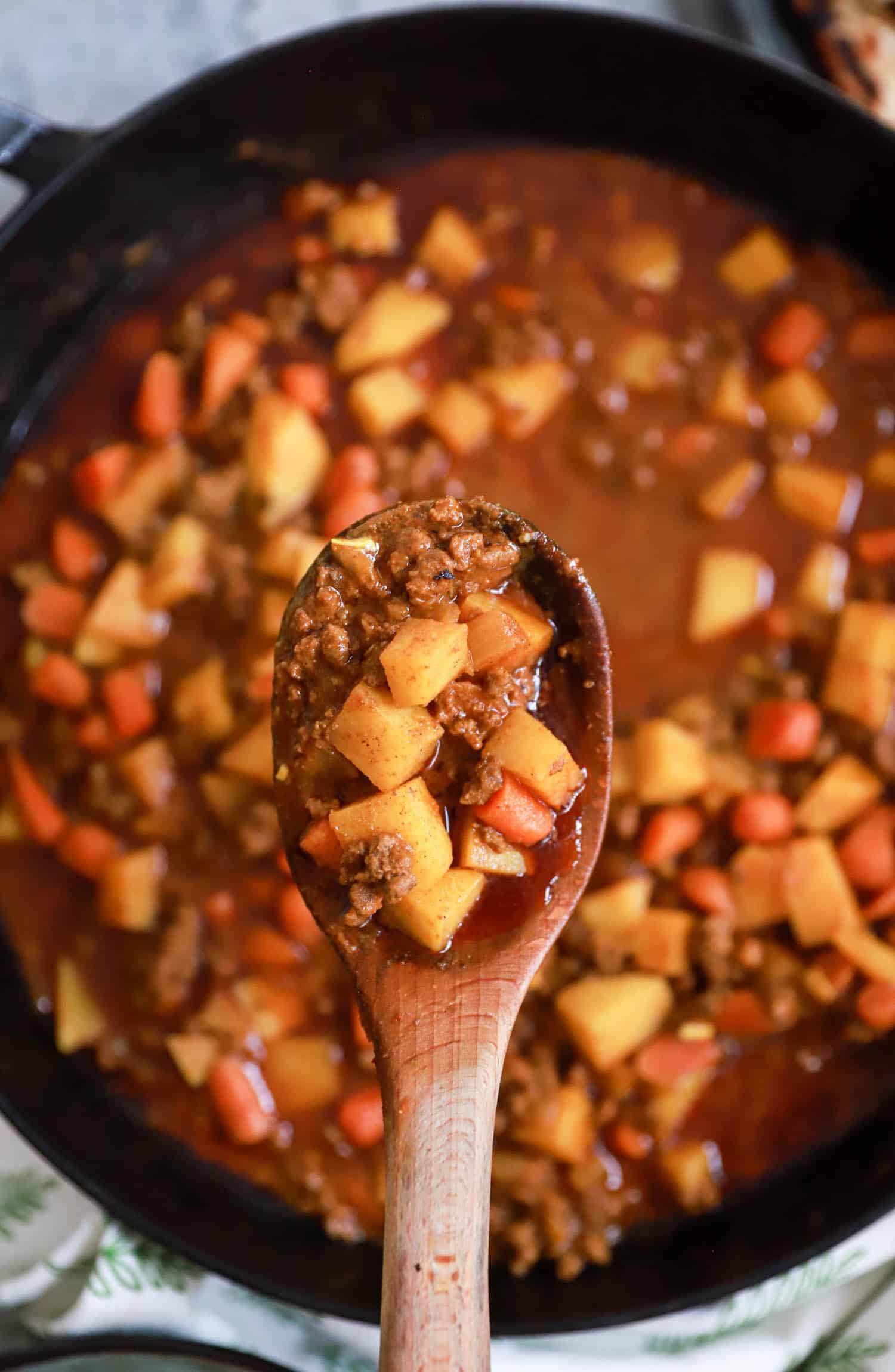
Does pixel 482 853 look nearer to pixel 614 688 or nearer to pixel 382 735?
pixel 382 735

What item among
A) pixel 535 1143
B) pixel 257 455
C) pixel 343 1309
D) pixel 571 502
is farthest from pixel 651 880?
pixel 257 455

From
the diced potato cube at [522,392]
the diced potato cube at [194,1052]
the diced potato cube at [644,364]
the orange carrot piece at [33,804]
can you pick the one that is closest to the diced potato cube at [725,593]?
the diced potato cube at [644,364]

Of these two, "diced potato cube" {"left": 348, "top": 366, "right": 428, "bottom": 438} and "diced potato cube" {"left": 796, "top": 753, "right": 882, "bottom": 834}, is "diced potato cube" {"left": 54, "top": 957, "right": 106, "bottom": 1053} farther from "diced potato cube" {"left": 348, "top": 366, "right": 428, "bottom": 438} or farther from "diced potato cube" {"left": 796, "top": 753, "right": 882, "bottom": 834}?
"diced potato cube" {"left": 796, "top": 753, "right": 882, "bottom": 834}

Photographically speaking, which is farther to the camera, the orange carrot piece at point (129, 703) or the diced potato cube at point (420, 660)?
the orange carrot piece at point (129, 703)

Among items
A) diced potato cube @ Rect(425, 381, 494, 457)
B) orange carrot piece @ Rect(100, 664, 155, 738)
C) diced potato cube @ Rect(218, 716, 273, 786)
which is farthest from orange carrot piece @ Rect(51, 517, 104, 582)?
diced potato cube @ Rect(425, 381, 494, 457)


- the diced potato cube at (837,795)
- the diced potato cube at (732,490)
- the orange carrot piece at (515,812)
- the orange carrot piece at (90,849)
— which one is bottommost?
the orange carrot piece at (515,812)

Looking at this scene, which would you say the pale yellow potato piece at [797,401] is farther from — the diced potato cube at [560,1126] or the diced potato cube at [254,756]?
the diced potato cube at [560,1126]

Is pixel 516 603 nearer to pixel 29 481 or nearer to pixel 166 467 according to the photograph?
pixel 166 467
